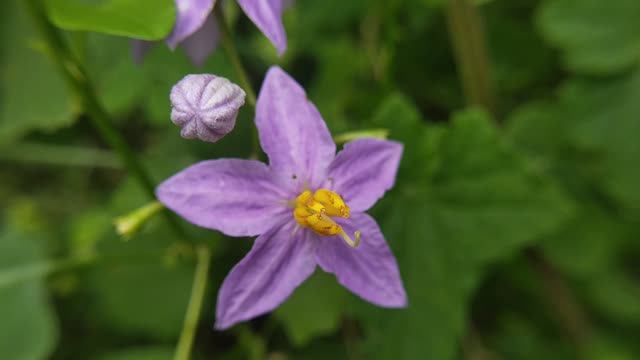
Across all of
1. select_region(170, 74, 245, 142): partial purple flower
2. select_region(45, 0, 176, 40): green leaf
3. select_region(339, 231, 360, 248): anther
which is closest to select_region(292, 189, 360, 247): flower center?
select_region(339, 231, 360, 248): anther

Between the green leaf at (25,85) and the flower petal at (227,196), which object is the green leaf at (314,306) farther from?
the green leaf at (25,85)

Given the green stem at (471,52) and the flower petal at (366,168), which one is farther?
the green stem at (471,52)

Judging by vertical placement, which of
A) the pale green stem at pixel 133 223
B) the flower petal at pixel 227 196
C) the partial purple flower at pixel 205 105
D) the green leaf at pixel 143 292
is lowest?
the green leaf at pixel 143 292

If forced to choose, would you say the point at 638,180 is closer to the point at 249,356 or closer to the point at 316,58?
the point at 316,58

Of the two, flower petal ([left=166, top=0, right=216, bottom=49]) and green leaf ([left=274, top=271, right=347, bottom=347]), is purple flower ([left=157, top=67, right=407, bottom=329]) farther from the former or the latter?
green leaf ([left=274, top=271, right=347, bottom=347])

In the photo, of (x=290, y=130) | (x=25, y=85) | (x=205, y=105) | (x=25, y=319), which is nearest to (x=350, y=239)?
(x=290, y=130)

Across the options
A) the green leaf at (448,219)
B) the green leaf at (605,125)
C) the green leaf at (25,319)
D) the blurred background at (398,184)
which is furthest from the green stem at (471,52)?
the green leaf at (25,319)

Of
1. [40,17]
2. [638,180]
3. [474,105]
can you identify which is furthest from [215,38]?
[638,180]
